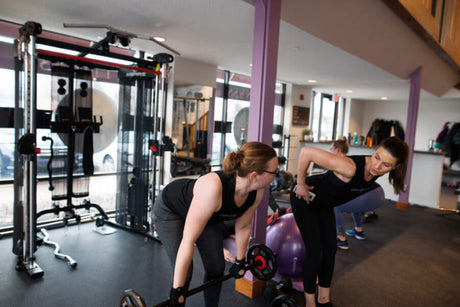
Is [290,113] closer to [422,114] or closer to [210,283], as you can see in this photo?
[422,114]

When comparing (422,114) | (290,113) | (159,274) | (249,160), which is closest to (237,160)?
(249,160)

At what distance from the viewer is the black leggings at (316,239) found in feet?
6.52

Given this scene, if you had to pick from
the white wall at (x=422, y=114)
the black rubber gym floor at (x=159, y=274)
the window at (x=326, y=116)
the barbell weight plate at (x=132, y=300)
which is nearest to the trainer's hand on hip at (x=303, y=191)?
the black rubber gym floor at (x=159, y=274)

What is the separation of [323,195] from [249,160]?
0.83 m

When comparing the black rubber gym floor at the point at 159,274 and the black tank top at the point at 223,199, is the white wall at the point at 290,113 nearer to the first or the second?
the black rubber gym floor at the point at 159,274

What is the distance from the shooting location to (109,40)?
2.77 metres

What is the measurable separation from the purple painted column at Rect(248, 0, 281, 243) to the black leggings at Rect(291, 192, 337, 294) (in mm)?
594

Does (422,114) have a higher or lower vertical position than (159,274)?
higher

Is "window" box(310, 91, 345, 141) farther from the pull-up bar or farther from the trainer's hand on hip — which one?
the trainer's hand on hip

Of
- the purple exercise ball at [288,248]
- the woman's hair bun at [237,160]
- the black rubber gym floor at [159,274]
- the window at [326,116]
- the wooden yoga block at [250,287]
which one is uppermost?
the window at [326,116]

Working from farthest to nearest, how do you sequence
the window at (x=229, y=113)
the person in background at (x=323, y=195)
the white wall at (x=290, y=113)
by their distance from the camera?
the white wall at (x=290, y=113) → the window at (x=229, y=113) → the person in background at (x=323, y=195)

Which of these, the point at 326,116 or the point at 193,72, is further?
the point at 326,116

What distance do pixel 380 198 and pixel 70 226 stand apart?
3.53 m

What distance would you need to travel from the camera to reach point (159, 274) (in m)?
2.59
